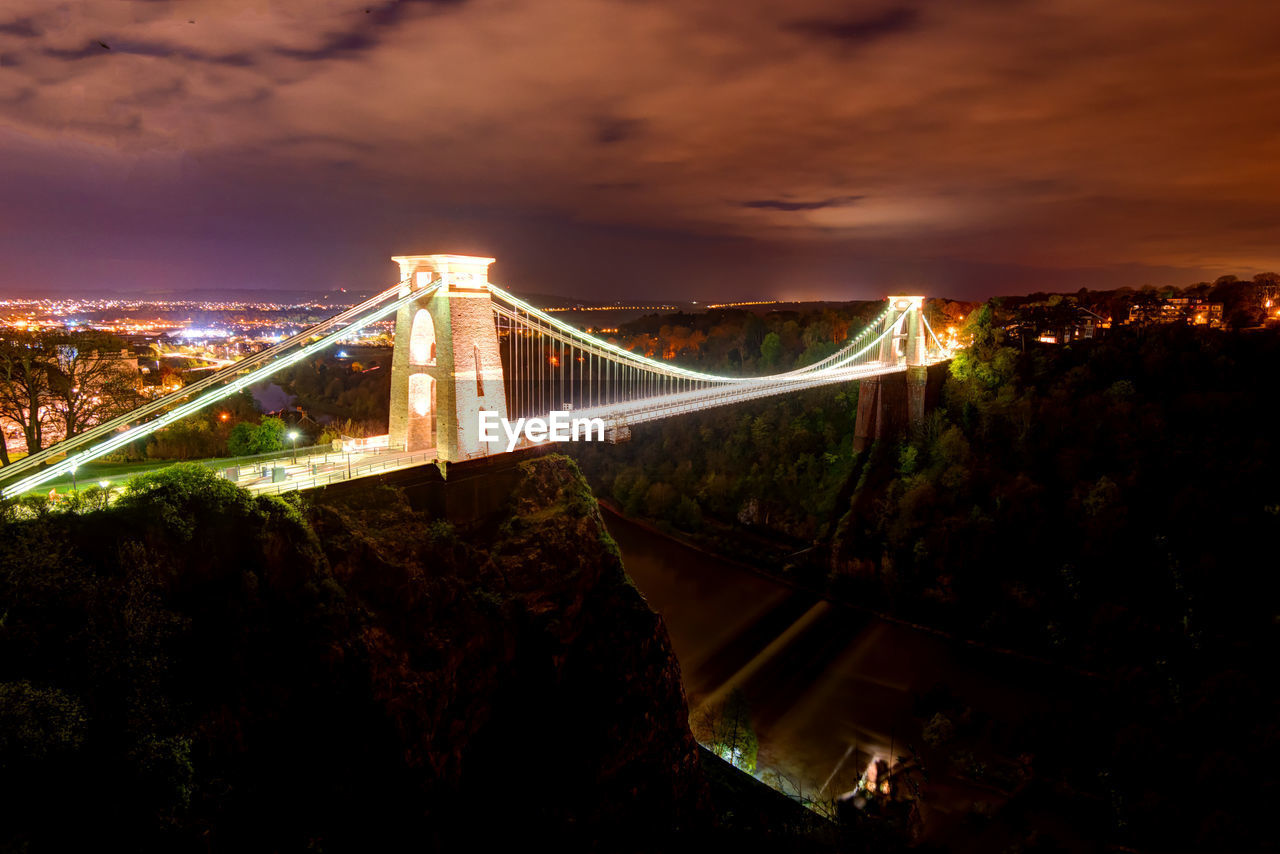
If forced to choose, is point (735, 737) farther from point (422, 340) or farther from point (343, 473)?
point (422, 340)

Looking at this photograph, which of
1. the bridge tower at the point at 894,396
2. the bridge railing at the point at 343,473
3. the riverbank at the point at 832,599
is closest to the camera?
the bridge railing at the point at 343,473

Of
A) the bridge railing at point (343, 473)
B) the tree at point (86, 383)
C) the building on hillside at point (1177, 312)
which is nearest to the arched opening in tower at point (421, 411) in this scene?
the bridge railing at point (343, 473)

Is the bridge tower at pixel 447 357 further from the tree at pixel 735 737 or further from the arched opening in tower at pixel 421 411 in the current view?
the tree at pixel 735 737

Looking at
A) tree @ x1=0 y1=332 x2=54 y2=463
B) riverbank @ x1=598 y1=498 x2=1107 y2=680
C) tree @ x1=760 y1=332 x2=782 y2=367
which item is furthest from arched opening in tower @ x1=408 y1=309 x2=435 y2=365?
tree @ x1=760 y1=332 x2=782 y2=367

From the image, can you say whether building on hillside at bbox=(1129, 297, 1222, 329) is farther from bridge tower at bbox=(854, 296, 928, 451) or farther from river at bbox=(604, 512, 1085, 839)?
river at bbox=(604, 512, 1085, 839)

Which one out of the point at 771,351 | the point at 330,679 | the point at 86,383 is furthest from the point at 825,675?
the point at 771,351
